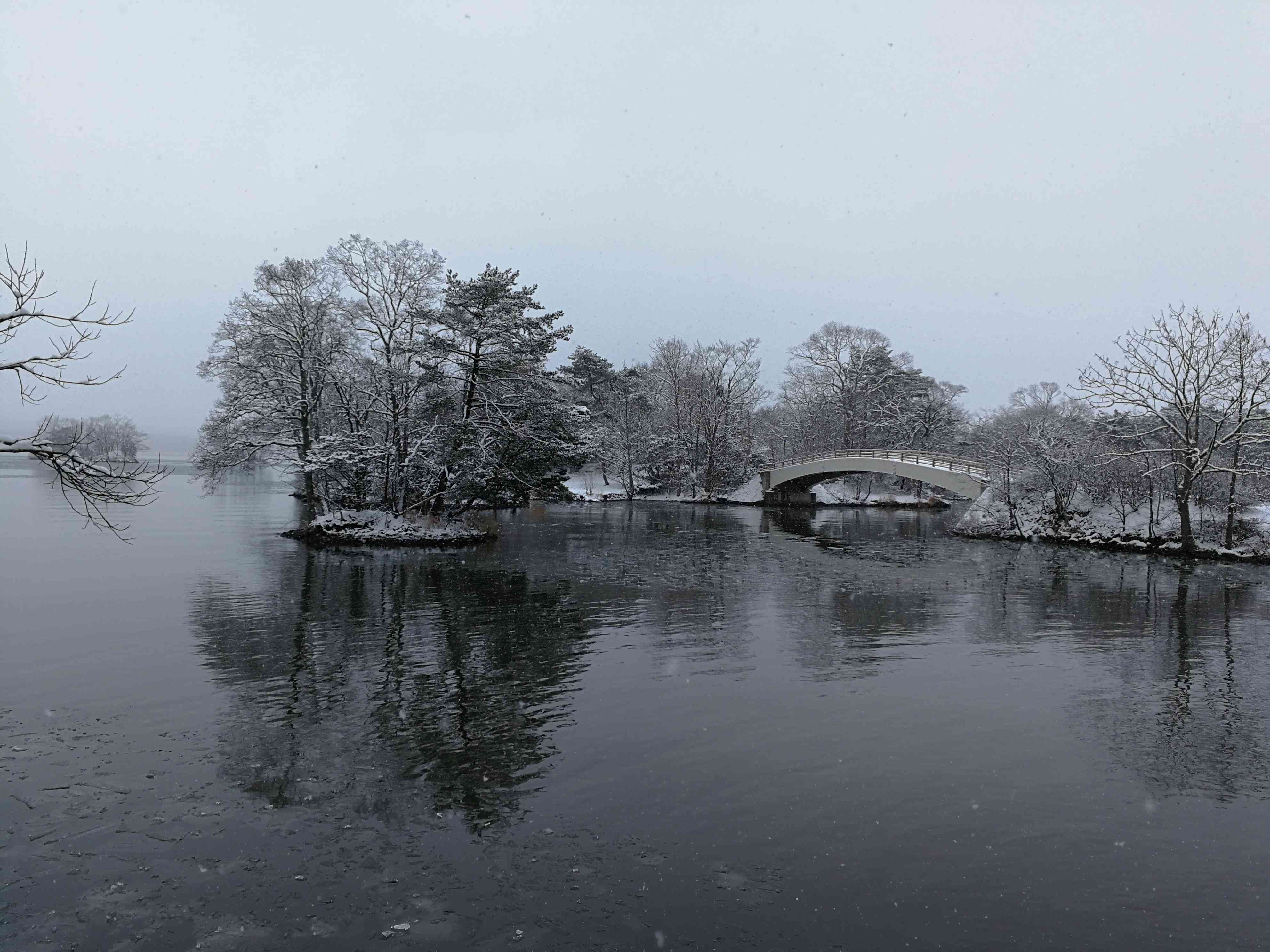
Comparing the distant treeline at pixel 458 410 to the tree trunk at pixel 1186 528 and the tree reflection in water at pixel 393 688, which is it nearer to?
the tree trunk at pixel 1186 528

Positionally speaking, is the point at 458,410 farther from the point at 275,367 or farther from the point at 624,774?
the point at 624,774

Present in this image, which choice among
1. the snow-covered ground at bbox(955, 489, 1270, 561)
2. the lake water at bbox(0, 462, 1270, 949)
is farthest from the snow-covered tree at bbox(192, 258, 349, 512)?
the snow-covered ground at bbox(955, 489, 1270, 561)

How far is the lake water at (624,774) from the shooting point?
22.1 feet

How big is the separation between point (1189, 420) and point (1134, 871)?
3422 centimetres

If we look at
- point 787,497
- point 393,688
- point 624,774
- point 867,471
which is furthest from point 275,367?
point 787,497

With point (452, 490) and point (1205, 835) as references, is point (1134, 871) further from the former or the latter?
point (452, 490)

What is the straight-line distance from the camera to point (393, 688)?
1301cm

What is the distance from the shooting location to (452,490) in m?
35.2

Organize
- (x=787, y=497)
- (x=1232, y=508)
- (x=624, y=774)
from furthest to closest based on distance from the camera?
1. (x=787, y=497)
2. (x=1232, y=508)
3. (x=624, y=774)

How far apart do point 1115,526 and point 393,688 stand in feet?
127

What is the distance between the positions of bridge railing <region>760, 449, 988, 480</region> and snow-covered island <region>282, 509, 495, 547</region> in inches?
1254

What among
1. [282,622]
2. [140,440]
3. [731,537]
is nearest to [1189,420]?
[731,537]

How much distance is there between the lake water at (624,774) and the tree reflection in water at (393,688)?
0.26ft

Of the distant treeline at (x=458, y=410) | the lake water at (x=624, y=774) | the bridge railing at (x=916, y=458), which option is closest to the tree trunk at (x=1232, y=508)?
the distant treeline at (x=458, y=410)
